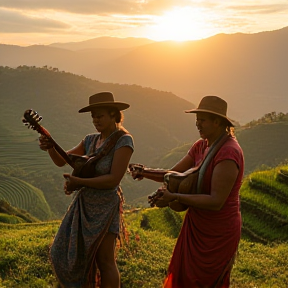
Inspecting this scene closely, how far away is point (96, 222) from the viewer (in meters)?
3.78

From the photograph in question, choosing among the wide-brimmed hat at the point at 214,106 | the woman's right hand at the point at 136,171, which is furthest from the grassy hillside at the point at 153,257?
the wide-brimmed hat at the point at 214,106

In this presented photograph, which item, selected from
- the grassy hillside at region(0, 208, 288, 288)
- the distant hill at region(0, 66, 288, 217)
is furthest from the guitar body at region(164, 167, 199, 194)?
the distant hill at region(0, 66, 288, 217)

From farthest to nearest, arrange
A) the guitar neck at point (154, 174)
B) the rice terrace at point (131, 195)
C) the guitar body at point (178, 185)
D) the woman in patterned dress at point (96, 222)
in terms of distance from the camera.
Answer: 1. the rice terrace at point (131, 195)
2. the woman in patterned dress at point (96, 222)
3. the guitar neck at point (154, 174)
4. the guitar body at point (178, 185)

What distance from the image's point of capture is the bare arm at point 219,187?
121 inches

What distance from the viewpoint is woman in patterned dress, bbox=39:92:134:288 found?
147 inches

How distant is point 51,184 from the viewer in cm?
6919

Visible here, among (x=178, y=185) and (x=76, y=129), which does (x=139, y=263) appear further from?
(x=76, y=129)

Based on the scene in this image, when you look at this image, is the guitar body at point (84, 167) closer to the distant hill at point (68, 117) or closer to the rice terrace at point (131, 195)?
the rice terrace at point (131, 195)

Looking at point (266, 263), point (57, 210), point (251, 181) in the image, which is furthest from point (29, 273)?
point (57, 210)

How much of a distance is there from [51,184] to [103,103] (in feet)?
221

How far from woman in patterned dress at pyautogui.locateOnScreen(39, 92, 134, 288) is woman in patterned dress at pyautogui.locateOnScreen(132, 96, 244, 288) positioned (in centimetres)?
60

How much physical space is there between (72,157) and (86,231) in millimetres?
634

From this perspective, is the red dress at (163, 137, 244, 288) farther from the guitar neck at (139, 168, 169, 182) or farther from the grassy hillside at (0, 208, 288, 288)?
the grassy hillside at (0, 208, 288, 288)

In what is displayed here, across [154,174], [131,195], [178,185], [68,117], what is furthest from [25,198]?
[68,117]
